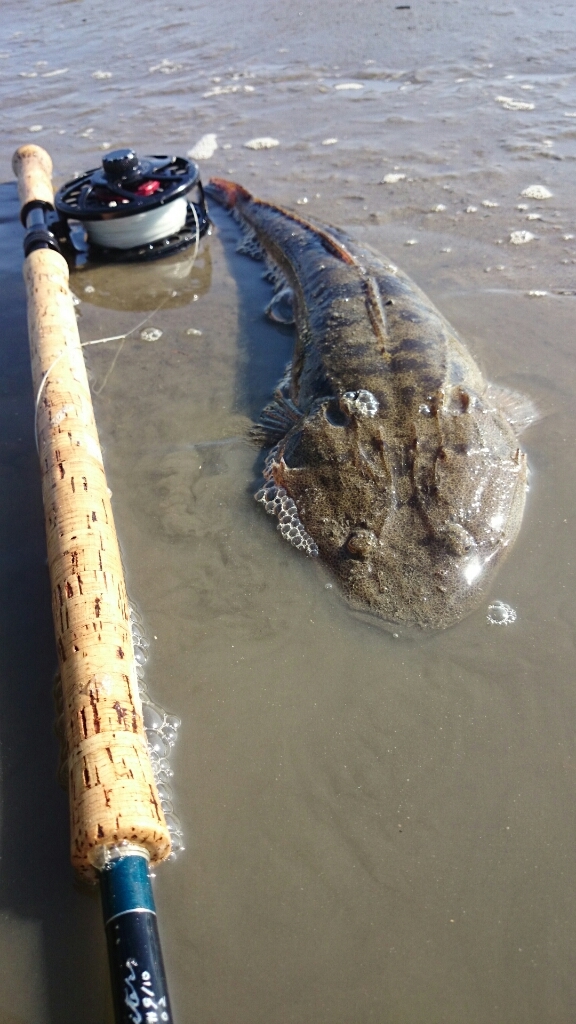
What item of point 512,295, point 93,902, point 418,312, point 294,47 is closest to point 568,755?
point 93,902

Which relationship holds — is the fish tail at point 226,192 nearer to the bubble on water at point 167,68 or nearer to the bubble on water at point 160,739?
the bubble on water at point 167,68

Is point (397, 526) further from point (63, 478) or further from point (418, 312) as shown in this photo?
point (418, 312)

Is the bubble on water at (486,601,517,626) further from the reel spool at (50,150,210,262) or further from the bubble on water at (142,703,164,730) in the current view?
the reel spool at (50,150,210,262)

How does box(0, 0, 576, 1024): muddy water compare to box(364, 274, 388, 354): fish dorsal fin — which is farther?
box(364, 274, 388, 354): fish dorsal fin

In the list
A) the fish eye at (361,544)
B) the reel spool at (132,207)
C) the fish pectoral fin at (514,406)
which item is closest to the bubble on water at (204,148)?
the reel spool at (132,207)

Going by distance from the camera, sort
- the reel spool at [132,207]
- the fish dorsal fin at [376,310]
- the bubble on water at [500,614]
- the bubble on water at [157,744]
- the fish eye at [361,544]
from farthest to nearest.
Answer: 1. the reel spool at [132,207]
2. the fish dorsal fin at [376,310]
3. the fish eye at [361,544]
4. the bubble on water at [500,614]
5. the bubble on water at [157,744]

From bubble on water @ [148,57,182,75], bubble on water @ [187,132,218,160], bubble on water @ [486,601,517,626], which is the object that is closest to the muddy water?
bubble on water @ [486,601,517,626]
